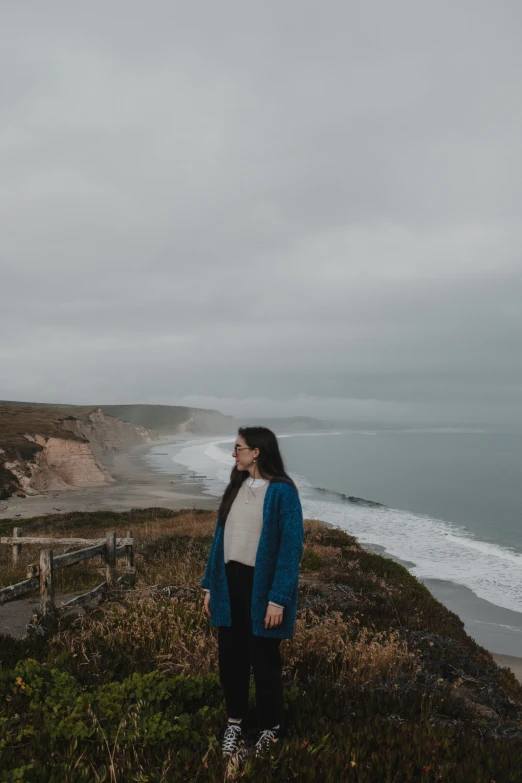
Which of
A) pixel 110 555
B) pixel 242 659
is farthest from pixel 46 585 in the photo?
pixel 242 659

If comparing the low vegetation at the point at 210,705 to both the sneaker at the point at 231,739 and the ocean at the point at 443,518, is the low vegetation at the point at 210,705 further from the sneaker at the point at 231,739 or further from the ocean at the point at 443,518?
the ocean at the point at 443,518

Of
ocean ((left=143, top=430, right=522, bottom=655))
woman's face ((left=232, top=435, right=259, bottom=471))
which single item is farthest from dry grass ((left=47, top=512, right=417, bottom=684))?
ocean ((left=143, top=430, right=522, bottom=655))

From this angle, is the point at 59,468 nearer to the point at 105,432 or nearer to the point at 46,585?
the point at 46,585

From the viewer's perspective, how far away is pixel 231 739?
369 centimetres

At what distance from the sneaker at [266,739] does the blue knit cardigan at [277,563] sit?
2.23 feet

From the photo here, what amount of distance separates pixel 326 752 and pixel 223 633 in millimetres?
1035

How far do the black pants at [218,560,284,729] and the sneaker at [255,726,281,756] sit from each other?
0.15ft

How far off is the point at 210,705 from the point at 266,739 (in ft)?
3.08

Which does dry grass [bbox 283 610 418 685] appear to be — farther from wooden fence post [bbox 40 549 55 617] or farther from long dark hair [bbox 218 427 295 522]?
wooden fence post [bbox 40 549 55 617]

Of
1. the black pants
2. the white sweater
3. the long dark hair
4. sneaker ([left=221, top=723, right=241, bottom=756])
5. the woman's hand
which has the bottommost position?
sneaker ([left=221, top=723, right=241, bottom=756])

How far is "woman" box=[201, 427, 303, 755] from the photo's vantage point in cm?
366

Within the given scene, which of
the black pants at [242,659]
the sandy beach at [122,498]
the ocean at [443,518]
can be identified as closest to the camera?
the black pants at [242,659]

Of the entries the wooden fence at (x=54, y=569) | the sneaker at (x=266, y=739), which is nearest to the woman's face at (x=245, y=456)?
the sneaker at (x=266, y=739)

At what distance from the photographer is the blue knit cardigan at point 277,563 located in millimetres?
3645
